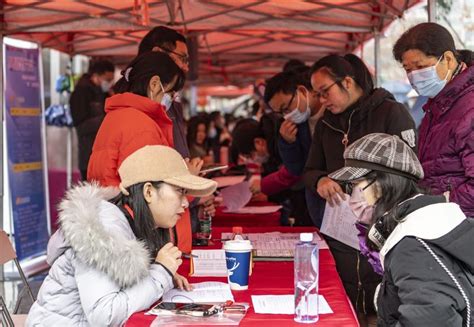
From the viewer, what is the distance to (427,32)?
333cm

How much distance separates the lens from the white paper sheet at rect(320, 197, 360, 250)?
144 inches

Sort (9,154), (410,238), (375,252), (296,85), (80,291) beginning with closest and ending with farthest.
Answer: (410,238) < (80,291) < (375,252) < (296,85) < (9,154)

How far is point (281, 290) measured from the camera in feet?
9.02

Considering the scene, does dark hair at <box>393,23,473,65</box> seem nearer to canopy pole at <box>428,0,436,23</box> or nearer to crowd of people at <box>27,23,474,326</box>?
crowd of people at <box>27,23,474,326</box>

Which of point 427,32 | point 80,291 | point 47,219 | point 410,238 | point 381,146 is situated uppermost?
point 427,32

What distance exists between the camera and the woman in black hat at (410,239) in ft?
6.95

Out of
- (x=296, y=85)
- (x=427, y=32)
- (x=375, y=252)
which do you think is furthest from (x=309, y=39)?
(x=375, y=252)

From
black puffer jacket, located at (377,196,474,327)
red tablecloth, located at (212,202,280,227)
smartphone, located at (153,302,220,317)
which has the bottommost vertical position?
red tablecloth, located at (212,202,280,227)

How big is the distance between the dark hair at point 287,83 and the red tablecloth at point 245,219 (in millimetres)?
713

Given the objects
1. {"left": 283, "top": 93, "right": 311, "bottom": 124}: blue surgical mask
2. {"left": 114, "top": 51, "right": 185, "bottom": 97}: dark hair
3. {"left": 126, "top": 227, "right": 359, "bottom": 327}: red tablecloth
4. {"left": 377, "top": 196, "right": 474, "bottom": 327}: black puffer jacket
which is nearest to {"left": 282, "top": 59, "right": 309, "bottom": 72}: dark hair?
{"left": 283, "top": 93, "right": 311, "bottom": 124}: blue surgical mask

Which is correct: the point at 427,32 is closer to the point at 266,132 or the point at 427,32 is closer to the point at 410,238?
the point at 410,238

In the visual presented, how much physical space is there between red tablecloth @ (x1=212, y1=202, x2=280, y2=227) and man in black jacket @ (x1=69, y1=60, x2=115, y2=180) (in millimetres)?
3574

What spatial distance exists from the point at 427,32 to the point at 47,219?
5.79m

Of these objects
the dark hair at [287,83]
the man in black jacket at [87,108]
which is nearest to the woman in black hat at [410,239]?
the dark hair at [287,83]
